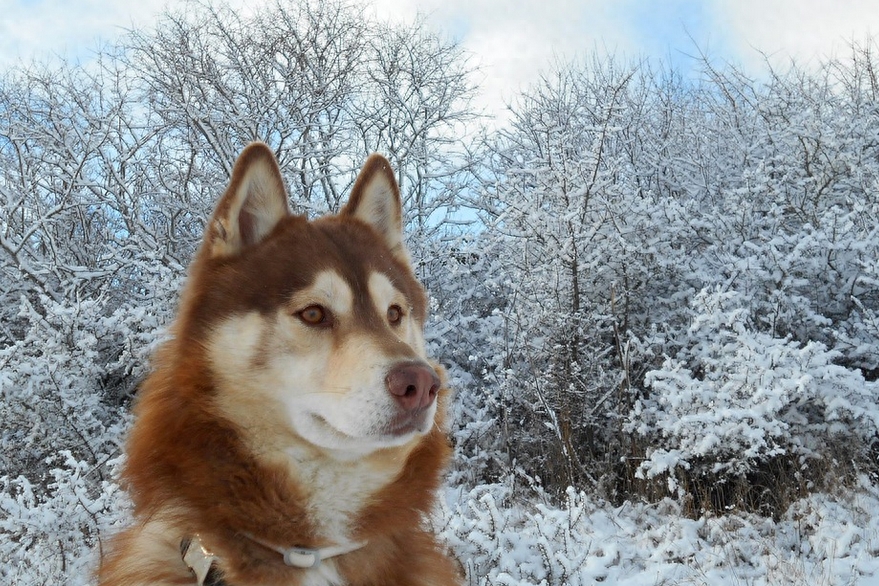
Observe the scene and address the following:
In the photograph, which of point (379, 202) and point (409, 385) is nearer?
point (409, 385)

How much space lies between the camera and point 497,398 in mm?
9125

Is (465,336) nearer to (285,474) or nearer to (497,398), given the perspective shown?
(497,398)

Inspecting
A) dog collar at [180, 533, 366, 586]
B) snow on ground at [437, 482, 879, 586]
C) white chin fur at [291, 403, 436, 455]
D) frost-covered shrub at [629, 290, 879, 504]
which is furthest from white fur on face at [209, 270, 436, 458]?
frost-covered shrub at [629, 290, 879, 504]

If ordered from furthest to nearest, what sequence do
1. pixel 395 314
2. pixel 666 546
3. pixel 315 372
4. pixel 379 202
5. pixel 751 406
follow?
1. pixel 751 406
2. pixel 666 546
3. pixel 379 202
4. pixel 395 314
5. pixel 315 372

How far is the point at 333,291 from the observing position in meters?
2.45

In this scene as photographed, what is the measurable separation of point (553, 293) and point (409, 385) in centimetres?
645

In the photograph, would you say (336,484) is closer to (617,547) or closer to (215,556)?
(215,556)

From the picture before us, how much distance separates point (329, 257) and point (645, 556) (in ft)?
11.8

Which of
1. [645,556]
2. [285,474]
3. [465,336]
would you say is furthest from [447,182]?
[285,474]

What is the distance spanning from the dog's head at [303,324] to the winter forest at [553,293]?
2076mm

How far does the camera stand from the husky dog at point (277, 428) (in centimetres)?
200

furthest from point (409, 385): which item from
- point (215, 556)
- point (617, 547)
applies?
point (617, 547)

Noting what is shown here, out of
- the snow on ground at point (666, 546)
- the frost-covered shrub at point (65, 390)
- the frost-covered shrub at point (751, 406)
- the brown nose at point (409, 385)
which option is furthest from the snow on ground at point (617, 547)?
the brown nose at point (409, 385)

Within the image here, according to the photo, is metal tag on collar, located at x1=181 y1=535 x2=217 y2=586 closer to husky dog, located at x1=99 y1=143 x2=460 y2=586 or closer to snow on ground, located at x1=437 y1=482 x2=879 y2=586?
husky dog, located at x1=99 y1=143 x2=460 y2=586
